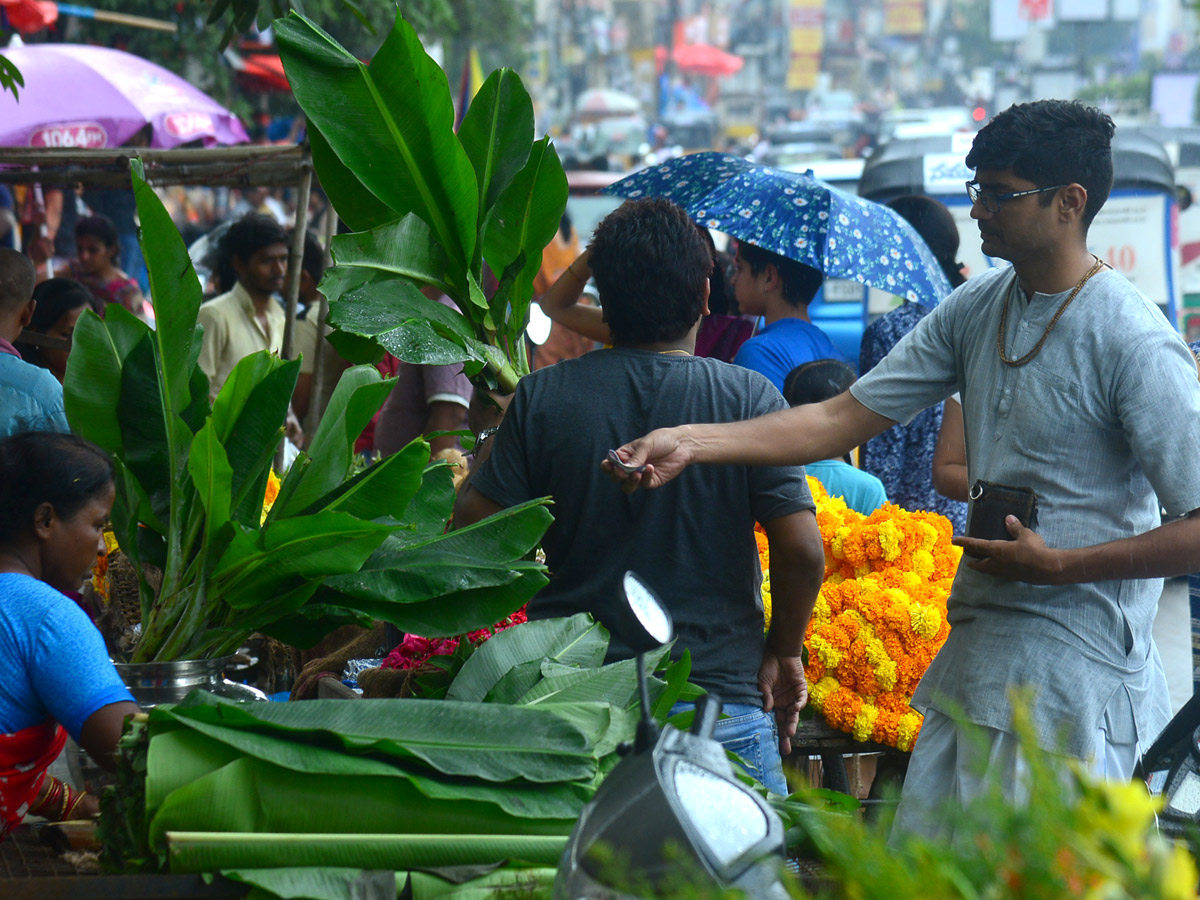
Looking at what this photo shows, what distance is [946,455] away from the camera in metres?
3.66

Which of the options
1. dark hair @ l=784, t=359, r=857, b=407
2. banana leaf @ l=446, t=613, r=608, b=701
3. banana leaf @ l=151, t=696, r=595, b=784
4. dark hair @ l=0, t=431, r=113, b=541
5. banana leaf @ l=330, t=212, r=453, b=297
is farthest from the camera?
dark hair @ l=784, t=359, r=857, b=407

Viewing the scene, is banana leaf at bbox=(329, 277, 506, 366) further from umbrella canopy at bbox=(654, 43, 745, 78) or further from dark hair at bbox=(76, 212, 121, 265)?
umbrella canopy at bbox=(654, 43, 745, 78)

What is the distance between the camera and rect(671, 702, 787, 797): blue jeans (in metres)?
2.60

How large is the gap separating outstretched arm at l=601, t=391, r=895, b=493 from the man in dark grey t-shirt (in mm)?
66

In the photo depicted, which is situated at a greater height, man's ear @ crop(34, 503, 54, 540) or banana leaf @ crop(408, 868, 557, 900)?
man's ear @ crop(34, 503, 54, 540)

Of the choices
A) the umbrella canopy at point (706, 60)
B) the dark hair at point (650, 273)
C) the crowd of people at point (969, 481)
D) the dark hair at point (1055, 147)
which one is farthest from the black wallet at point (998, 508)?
the umbrella canopy at point (706, 60)

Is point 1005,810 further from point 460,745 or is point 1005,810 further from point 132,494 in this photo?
point 132,494

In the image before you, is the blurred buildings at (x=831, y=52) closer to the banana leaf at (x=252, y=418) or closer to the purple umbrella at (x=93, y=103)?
the purple umbrella at (x=93, y=103)

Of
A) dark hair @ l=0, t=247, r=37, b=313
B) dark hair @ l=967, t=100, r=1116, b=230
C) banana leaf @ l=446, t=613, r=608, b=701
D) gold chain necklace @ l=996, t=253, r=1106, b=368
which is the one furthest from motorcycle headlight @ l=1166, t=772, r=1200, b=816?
dark hair @ l=0, t=247, r=37, b=313

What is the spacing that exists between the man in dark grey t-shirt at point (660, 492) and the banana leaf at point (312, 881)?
1.01 meters

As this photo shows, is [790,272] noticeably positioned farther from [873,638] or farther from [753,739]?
[753,739]

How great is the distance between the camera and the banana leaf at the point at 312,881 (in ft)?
5.35

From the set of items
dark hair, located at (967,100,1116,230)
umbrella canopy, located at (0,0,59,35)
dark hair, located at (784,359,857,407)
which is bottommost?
dark hair, located at (784,359,857,407)

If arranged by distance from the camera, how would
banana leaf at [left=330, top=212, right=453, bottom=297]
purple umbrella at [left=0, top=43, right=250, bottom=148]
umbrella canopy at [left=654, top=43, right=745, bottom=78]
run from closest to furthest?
banana leaf at [left=330, top=212, right=453, bottom=297], purple umbrella at [left=0, top=43, right=250, bottom=148], umbrella canopy at [left=654, top=43, right=745, bottom=78]
